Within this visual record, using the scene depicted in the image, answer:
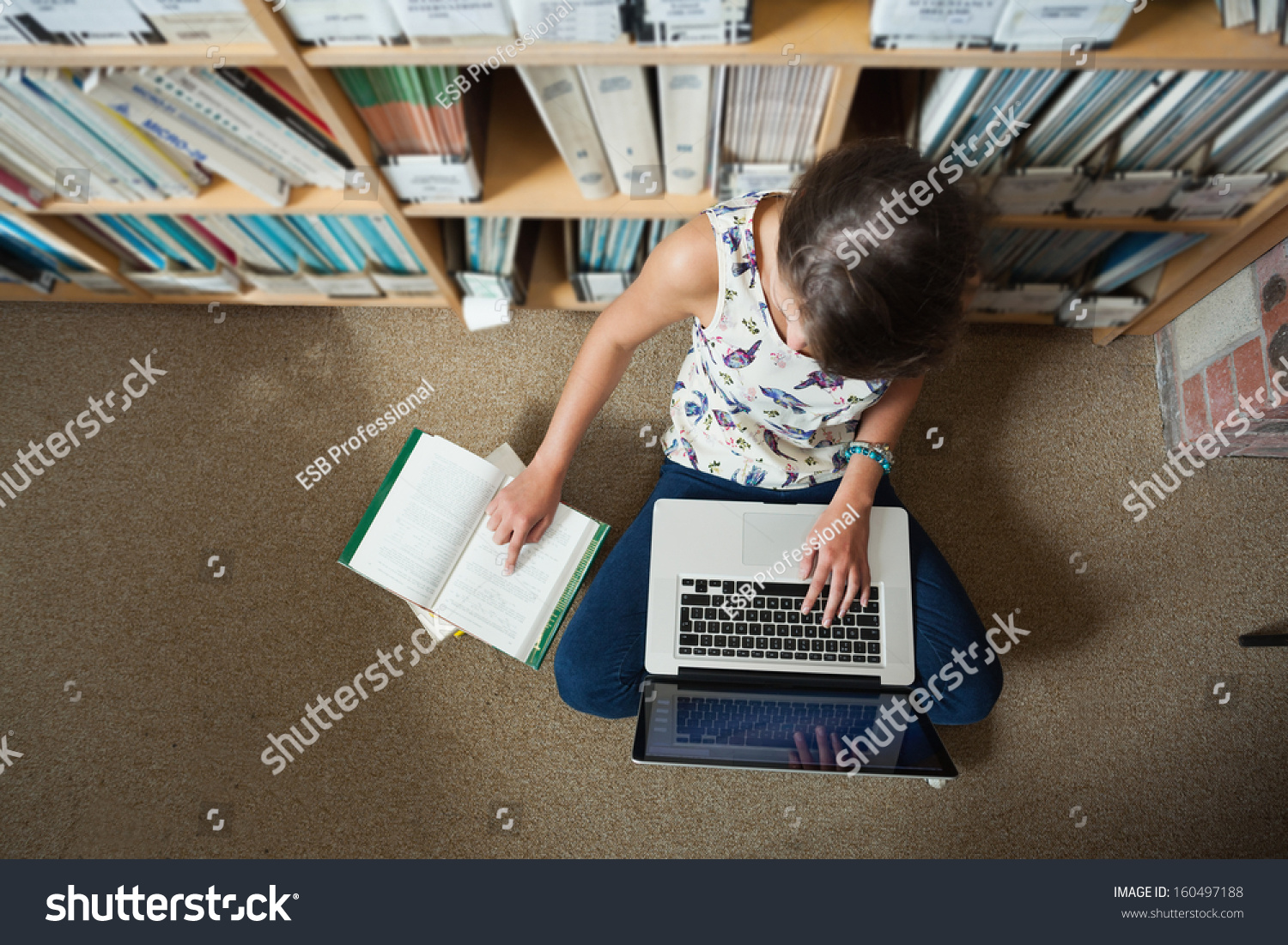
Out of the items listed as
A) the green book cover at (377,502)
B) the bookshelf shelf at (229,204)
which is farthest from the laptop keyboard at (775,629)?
the bookshelf shelf at (229,204)

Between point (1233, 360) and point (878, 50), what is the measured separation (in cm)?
92

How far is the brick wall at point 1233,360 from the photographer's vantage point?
114 centimetres

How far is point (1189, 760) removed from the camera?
124 centimetres

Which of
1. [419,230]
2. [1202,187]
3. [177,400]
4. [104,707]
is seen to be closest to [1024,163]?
[1202,187]

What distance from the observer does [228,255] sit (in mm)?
1304

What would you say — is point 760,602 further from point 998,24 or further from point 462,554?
point 998,24

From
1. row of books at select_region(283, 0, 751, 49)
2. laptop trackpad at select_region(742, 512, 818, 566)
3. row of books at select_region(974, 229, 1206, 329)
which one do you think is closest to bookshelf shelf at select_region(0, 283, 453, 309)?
row of books at select_region(283, 0, 751, 49)

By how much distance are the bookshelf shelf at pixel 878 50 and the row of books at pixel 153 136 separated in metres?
0.33

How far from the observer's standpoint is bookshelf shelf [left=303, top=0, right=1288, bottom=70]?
75 centimetres

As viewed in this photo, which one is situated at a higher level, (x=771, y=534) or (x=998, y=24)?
(x=998, y=24)

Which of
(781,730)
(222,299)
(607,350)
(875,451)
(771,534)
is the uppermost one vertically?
(222,299)

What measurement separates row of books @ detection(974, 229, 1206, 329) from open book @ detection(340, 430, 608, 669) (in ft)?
2.68

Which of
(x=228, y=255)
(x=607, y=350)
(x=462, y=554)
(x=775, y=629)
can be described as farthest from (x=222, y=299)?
(x=775, y=629)

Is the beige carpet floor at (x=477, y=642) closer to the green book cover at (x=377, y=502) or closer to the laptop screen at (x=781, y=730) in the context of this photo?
the green book cover at (x=377, y=502)
